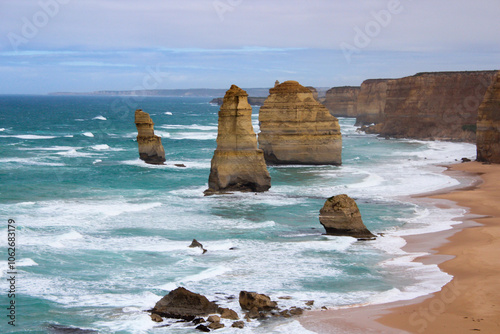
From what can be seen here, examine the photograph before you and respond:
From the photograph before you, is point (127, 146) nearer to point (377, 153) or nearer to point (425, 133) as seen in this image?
point (377, 153)

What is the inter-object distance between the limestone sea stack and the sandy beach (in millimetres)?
11552

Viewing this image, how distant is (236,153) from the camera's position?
3359 cm

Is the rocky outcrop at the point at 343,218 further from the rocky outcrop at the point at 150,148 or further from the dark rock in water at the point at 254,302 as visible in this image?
the rocky outcrop at the point at 150,148

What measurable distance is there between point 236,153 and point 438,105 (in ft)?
151

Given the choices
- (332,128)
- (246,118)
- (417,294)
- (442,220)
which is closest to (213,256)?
(417,294)

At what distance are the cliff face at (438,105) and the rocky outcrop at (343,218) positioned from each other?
50.3 m

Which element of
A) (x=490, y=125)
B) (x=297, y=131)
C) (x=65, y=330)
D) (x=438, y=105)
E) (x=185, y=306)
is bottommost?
(x=65, y=330)

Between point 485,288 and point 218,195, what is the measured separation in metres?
17.9

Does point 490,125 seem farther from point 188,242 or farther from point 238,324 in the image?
point 238,324

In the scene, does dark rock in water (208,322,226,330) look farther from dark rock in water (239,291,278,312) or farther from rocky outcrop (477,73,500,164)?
rocky outcrop (477,73,500,164)

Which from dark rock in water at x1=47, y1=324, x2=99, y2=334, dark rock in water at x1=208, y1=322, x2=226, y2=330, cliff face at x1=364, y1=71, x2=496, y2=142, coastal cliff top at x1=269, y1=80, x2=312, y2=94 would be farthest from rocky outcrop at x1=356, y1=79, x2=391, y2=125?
dark rock in water at x1=47, y1=324, x2=99, y2=334

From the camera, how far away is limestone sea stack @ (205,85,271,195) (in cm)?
3362

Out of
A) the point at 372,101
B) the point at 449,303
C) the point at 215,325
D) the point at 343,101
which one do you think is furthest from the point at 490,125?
the point at 343,101

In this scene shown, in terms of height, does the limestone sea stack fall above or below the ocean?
above
